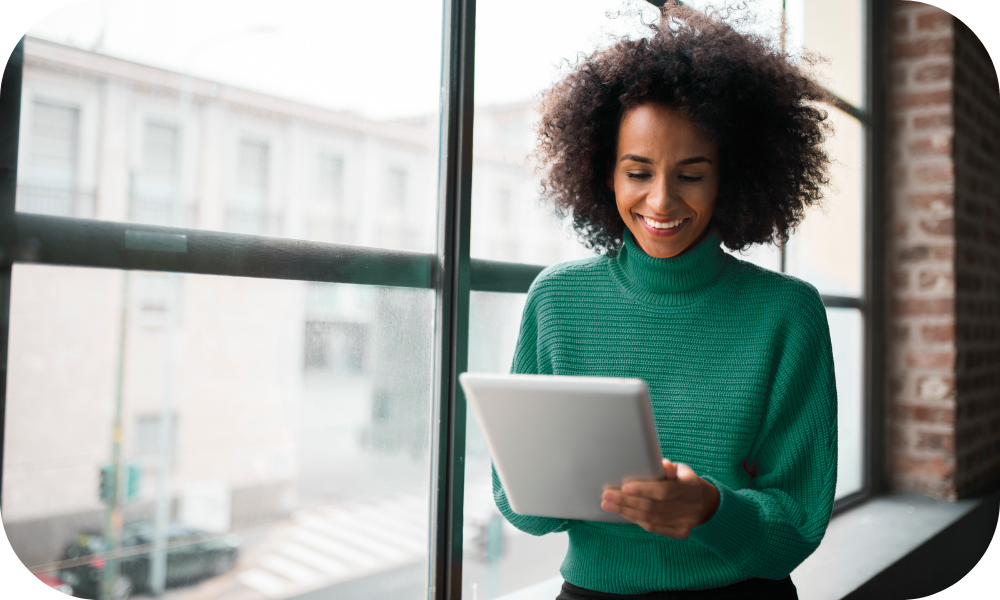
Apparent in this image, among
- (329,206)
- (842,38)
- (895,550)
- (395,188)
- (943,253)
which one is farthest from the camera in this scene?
(842,38)

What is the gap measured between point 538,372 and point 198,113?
653 millimetres

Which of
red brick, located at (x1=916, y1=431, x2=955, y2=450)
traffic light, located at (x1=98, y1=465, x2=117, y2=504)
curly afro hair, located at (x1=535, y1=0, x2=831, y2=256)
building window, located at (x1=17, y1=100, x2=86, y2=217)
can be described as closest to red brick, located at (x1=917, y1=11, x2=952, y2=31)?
red brick, located at (x1=916, y1=431, x2=955, y2=450)

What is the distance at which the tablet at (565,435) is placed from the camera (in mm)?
755

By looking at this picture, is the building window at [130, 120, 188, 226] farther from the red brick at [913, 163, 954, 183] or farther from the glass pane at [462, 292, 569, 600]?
the red brick at [913, 163, 954, 183]

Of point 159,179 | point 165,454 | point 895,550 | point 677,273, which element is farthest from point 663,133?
point 895,550

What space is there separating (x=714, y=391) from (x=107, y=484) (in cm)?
86

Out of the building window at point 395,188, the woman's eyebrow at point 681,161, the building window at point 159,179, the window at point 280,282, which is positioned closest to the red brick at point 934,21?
the window at point 280,282

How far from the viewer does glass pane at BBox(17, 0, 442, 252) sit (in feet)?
3.06

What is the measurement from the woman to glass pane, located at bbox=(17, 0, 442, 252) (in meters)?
0.36

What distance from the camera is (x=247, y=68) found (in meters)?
1.12

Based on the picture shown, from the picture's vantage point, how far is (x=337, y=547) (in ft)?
4.07

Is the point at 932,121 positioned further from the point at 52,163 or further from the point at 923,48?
the point at 52,163

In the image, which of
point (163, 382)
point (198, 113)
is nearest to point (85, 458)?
point (163, 382)

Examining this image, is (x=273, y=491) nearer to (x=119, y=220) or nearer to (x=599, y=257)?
(x=119, y=220)
